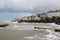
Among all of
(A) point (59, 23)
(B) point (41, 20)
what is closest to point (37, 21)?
(B) point (41, 20)

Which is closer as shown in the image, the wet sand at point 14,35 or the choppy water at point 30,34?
the choppy water at point 30,34

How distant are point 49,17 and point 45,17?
87.0 inches

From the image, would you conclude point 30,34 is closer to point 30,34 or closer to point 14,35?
point 30,34

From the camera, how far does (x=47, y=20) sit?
59531 millimetres

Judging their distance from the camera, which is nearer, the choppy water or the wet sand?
the choppy water

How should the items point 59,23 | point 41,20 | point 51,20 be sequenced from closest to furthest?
point 59,23 → point 51,20 → point 41,20

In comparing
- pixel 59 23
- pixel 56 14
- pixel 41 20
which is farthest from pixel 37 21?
pixel 59 23

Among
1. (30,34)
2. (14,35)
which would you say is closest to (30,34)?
(30,34)

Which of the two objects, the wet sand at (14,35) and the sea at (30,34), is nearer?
the sea at (30,34)

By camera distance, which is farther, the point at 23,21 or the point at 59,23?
the point at 23,21

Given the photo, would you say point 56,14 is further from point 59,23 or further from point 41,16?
point 59,23

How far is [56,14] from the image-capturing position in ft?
199

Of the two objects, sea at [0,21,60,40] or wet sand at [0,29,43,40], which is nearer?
sea at [0,21,60,40]

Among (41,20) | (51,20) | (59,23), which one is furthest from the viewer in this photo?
(41,20)
